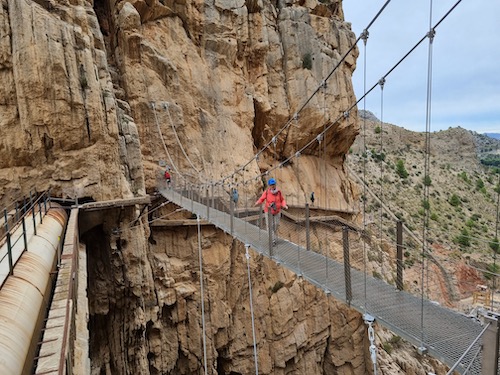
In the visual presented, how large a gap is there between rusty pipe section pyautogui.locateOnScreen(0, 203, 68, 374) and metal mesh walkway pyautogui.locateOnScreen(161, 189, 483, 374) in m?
2.51

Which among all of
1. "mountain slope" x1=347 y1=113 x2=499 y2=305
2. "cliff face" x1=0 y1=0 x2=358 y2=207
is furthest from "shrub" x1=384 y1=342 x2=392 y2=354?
"mountain slope" x1=347 y1=113 x2=499 y2=305

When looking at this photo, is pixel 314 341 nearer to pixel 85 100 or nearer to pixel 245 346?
pixel 245 346

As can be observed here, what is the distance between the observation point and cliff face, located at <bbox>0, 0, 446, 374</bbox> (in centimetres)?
612

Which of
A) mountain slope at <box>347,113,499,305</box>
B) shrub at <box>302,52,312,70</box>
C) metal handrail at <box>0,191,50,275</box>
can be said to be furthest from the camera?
mountain slope at <box>347,113,499,305</box>

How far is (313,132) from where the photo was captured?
14.2 m

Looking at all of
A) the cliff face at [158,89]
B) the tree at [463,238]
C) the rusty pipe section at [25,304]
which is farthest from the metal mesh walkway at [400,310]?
the cliff face at [158,89]

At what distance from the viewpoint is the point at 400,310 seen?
10.00ft

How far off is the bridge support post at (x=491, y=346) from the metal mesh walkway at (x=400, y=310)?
2.9 inches

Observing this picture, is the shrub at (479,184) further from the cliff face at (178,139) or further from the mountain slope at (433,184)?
the cliff face at (178,139)

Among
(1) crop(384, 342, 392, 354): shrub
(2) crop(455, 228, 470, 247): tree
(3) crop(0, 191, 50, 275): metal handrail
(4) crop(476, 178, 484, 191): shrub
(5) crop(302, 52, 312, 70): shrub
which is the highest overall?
(5) crop(302, 52, 312, 70): shrub

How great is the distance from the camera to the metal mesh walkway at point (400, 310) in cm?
240

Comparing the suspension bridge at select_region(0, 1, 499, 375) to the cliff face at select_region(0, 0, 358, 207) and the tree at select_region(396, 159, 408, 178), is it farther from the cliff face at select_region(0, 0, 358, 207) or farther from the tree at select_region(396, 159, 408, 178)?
the tree at select_region(396, 159, 408, 178)

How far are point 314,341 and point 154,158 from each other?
8337mm

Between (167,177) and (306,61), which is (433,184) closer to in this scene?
(306,61)
